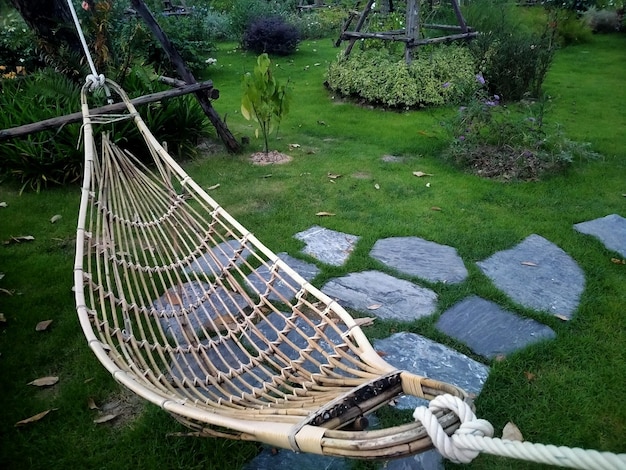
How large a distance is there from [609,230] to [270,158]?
2360 mm

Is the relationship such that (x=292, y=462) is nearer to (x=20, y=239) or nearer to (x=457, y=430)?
(x=457, y=430)

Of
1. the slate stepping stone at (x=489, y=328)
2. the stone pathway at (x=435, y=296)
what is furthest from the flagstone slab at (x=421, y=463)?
the slate stepping stone at (x=489, y=328)

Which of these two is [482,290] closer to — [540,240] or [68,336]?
[540,240]

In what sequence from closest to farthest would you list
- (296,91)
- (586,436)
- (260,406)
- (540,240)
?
(260,406)
(586,436)
(540,240)
(296,91)

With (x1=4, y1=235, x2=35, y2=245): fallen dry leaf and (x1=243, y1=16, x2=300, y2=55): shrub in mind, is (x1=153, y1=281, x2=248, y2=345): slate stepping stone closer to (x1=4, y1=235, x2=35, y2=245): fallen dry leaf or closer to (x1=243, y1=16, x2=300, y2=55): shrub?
(x1=4, y1=235, x2=35, y2=245): fallen dry leaf

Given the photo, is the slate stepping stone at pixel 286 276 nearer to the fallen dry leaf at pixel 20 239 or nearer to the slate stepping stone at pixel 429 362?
the slate stepping stone at pixel 429 362

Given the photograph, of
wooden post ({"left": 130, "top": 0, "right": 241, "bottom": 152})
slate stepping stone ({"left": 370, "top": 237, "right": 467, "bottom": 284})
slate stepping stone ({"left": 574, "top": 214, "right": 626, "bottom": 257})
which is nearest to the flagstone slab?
slate stepping stone ({"left": 370, "top": 237, "right": 467, "bottom": 284})

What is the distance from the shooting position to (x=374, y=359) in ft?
4.03

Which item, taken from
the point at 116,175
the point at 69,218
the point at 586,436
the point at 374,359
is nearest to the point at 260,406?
the point at 374,359

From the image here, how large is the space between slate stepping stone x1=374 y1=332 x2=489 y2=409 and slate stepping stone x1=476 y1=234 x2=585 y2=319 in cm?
50

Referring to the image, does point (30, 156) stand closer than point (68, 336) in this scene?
No

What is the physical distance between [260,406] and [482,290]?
133 cm

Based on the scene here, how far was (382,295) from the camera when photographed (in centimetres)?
233

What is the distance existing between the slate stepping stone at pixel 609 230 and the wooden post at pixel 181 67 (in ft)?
8.39
